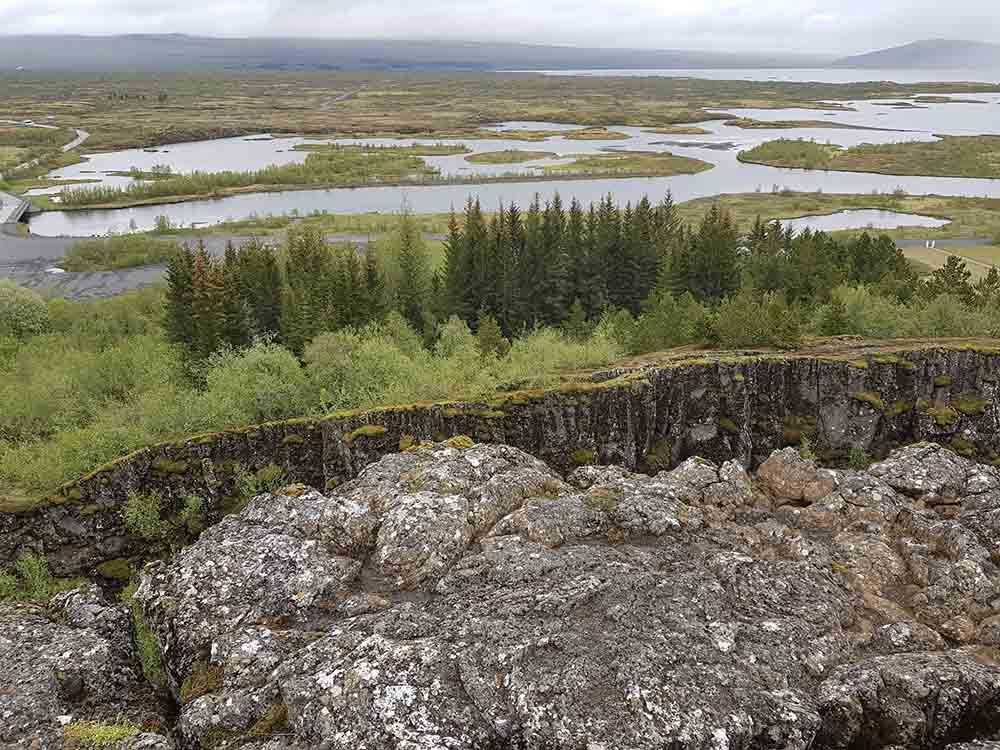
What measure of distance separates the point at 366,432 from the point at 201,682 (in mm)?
13844

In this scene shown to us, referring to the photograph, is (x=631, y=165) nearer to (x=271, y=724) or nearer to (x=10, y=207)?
(x=10, y=207)

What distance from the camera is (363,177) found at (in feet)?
479

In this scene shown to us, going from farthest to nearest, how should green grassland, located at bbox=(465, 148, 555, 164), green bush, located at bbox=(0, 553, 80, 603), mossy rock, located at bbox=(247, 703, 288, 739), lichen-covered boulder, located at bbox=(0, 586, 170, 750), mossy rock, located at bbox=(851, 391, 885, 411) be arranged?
1. green grassland, located at bbox=(465, 148, 555, 164)
2. mossy rock, located at bbox=(851, 391, 885, 411)
3. green bush, located at bbox=(0, 553, 80, 603)
4. lichen-covered boulder, located at bbox=(0, 586, 170, 750)
5. mossy rock, located at bbox=(247, 703, 288, 739)

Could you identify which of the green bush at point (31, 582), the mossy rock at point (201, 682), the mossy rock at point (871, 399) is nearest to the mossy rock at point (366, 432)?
the green bush at point (31, 582)

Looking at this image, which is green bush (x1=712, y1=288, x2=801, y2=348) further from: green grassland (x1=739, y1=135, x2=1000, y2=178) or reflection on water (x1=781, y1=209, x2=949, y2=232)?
green grassland (x1=739, y1=135, x2=1000, y2=178)

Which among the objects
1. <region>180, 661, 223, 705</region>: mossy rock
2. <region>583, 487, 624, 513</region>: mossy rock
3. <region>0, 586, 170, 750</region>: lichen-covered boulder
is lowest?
<region>0, 586, 170, 750</region>: lichen-covered boulder

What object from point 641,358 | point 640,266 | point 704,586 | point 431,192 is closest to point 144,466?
point 704,586

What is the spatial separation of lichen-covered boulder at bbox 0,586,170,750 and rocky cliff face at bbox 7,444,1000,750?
0.10 meters

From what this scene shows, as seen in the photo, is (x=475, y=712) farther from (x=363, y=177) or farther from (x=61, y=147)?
(x=61, y=147)

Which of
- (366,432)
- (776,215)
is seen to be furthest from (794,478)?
(776,215)

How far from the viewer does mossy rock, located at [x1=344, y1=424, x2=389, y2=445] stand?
101ft

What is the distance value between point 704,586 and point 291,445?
1913cm

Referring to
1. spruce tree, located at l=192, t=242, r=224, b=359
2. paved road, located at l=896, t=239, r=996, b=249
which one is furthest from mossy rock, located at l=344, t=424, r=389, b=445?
paved road, located at l=896, t=239, r=996, b=249

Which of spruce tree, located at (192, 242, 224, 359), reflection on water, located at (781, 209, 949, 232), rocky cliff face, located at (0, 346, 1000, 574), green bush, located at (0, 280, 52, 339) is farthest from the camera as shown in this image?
reflection on water, located at (781, 209, 949, 232)
